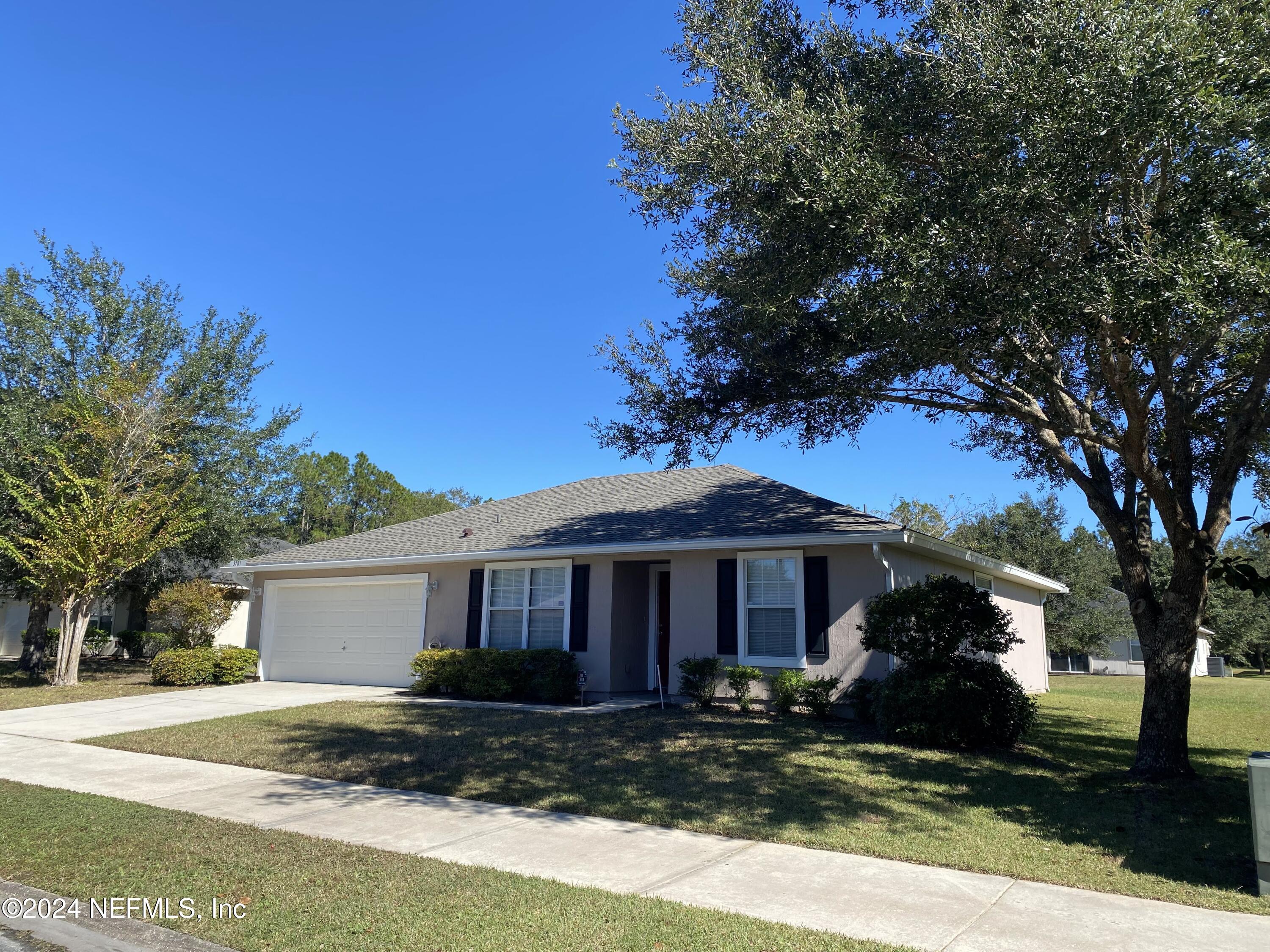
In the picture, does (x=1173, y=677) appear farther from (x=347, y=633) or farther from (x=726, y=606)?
(x=347, y=633)

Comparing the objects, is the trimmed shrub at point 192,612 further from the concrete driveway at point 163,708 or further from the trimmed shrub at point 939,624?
the trimmed shrub at point 939,624

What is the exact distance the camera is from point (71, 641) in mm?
17438

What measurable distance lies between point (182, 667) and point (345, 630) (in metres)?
3.46

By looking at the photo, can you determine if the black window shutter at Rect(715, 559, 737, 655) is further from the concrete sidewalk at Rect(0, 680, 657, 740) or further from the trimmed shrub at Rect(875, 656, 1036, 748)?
the trimmed shrub at Rect(875, 656, 1036, 748)

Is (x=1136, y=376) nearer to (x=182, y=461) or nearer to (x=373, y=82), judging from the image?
(x=373, y=82)

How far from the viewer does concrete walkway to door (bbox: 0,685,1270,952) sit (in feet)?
14.4

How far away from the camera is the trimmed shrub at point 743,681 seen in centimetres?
1251

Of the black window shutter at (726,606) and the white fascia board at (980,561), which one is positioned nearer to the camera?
the white fascia board at (980,561)

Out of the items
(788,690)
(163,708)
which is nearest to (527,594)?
(788,690)

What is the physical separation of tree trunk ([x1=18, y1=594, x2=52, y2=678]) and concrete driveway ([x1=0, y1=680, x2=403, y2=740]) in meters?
6.04

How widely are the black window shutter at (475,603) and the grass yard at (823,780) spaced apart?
257 cm

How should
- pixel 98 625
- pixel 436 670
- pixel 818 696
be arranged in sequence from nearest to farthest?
pixel 818 696 → pixel 436 670 → pixel 98 625

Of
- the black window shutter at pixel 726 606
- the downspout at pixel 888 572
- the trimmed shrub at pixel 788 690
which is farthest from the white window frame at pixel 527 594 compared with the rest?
the downspout at pixel 888 572

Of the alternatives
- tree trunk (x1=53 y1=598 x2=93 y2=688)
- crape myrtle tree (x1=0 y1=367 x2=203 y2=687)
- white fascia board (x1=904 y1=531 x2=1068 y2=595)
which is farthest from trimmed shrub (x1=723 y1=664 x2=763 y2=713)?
tree trunk (x1=53 y1=598 x2=93 y2=688)
